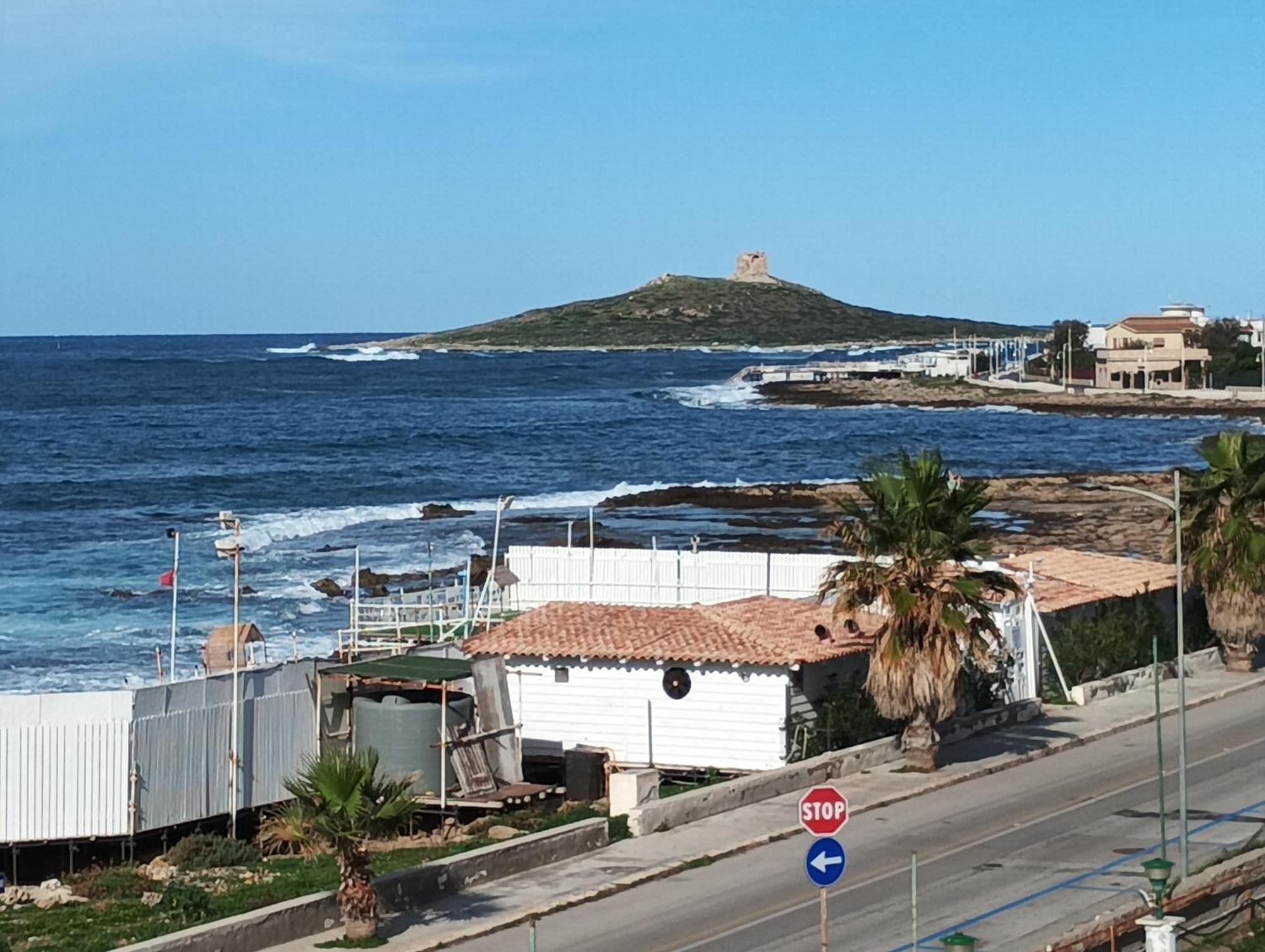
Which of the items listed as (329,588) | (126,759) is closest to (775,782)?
(126,759)

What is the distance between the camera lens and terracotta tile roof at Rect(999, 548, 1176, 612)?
3631 cm

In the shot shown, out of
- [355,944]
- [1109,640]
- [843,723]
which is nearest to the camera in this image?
[355,944]

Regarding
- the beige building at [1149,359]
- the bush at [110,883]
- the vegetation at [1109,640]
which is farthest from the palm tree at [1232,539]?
the beige building at [1149,359]

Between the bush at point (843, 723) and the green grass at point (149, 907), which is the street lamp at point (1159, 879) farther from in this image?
the bush at point (843, 723)

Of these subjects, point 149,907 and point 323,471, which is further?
point 323,471

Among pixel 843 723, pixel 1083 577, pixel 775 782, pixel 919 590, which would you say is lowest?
pixel 775 782

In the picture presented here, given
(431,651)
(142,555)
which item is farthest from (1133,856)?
(142,555)

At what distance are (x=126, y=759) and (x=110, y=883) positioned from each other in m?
1.87

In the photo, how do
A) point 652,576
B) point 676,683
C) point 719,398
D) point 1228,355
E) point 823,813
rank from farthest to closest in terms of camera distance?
point 719,398, point 1228,355, point 652,576, point 676,683, point 823,813

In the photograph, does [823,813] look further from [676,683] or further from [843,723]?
[843,723]

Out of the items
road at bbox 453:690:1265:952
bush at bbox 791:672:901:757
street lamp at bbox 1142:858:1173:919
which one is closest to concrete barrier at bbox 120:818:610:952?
road at bbox 453:690:1265:952

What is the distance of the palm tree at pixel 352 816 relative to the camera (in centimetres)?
1920

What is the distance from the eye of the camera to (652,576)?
131 feet

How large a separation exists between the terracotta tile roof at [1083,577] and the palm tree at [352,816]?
1832cm
